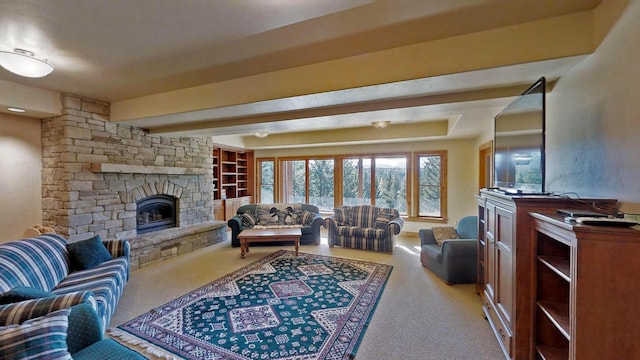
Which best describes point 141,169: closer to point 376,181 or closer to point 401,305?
point 401,305

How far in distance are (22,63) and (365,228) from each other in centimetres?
505

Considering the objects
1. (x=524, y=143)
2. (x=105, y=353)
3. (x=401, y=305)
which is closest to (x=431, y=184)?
(x=401, y=305)

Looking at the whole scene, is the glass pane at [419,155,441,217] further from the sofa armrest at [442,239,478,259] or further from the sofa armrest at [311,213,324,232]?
the sofa armrest at [442,239,478,259]

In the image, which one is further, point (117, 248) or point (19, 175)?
point (19, 175)

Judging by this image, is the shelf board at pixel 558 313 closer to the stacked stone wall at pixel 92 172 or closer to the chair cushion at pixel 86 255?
the chair cushion at pixel 86 255

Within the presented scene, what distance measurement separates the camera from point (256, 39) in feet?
7.21

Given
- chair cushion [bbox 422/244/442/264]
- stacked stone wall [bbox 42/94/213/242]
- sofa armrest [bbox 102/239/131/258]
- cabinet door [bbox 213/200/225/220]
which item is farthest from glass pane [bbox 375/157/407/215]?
sofa armrest [bbox 102/239/131/258]

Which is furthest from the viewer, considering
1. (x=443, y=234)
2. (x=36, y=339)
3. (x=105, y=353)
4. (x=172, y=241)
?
(x=172, y=241)

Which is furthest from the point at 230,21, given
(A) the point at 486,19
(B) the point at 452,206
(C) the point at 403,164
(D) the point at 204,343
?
(B) the point at 452,206

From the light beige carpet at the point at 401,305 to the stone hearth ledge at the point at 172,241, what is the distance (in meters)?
0.20

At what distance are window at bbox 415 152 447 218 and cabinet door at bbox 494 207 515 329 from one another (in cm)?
393

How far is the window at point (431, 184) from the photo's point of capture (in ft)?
19.9

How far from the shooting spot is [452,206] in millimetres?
5957

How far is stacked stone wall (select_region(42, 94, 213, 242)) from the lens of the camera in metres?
3.73
